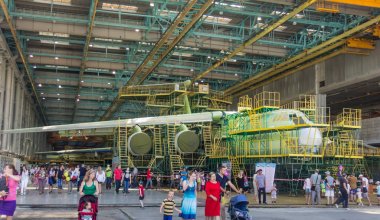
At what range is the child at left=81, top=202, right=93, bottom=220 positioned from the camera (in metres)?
8.34

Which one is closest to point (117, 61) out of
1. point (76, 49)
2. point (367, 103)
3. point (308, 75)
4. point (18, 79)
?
point (76, 49)

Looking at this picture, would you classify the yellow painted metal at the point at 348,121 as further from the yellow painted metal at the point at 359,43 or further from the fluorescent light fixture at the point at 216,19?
the fluorescent light fixture at the point at 216,19

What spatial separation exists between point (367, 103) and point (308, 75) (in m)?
12.0

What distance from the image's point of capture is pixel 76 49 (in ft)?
120

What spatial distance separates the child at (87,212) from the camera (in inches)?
328

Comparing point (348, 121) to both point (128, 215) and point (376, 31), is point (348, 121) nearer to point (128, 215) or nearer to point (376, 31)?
point (376, 31)

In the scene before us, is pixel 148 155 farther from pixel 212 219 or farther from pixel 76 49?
pixel 212 219

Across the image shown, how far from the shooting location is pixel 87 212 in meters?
8.38

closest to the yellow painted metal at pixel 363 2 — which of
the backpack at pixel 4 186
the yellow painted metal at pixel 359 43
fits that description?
the yellow painted metal at pixel 359 43

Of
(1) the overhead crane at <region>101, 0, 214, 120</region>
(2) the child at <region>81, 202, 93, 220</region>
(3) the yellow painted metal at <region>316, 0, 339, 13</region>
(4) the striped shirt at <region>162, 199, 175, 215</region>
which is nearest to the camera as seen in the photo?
(2) the child at <region>81, 202, 93, 220</region>

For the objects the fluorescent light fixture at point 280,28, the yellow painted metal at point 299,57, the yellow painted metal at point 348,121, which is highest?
the fluorescent light fixture at point 280,28

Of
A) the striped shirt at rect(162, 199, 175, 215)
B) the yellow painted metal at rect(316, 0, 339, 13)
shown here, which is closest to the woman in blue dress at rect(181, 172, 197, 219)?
the striped shirt at rect(162, 199, 175, 215)

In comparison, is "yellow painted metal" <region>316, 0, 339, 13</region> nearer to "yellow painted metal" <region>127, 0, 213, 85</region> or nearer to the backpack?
"yellow painted metal" <region>127, 0, 213, 85</region>

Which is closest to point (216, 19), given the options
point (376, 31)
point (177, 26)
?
point (177, 26)
